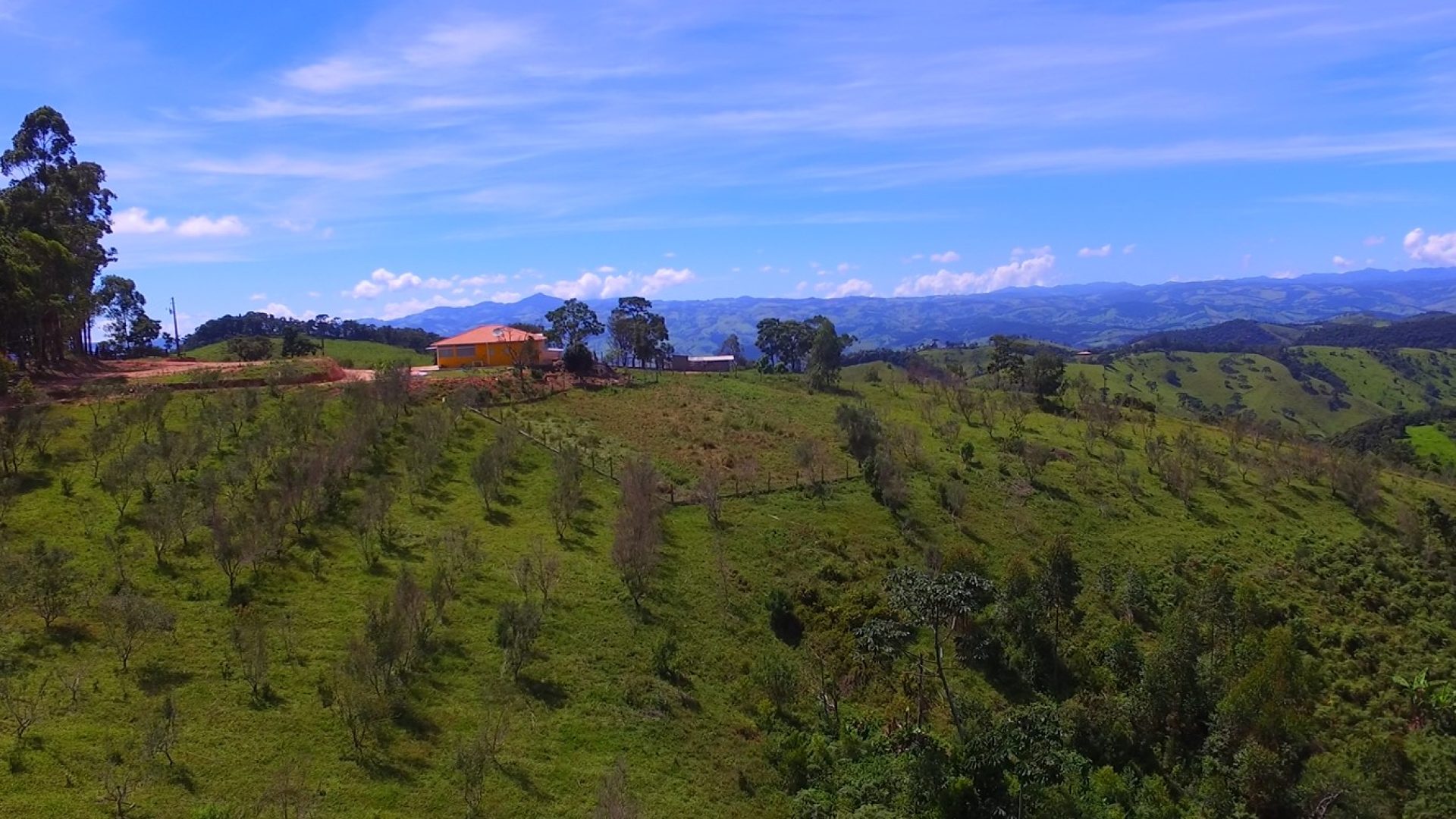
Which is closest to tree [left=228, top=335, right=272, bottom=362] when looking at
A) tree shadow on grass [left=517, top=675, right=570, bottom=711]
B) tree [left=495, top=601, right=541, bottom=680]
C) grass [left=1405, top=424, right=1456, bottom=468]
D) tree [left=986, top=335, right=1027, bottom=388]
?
tree [left=495, top=601, right=541, bottom=680]

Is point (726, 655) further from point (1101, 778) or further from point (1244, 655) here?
point (1244, 655)

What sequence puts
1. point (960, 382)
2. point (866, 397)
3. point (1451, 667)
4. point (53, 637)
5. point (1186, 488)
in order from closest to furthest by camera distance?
point (53, 637)
point (1451, 667)
point (1186, 488)
point (866, 397)
point (960, 382)

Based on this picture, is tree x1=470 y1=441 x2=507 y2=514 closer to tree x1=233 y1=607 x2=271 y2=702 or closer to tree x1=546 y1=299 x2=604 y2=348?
tree x1=233 y1=607 x2=271 y2=702

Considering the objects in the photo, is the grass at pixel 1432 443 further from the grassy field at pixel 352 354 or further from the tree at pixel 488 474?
the grassy field at pixel 352 354

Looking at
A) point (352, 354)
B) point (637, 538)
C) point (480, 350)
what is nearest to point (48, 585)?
point (637, 538)

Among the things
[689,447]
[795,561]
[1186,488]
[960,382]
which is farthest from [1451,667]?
[960,382]

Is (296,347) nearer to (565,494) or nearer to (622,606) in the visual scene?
(565,494)

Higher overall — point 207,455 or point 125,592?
point 207,455
